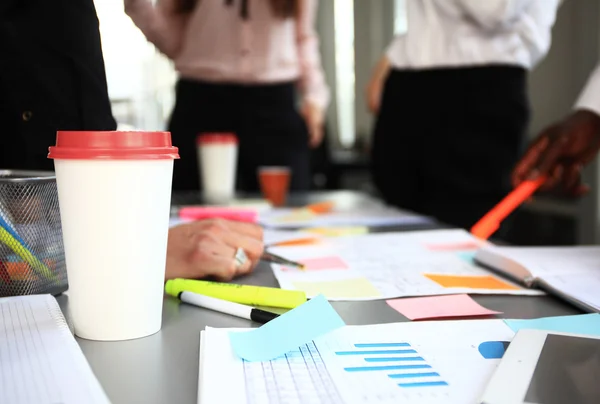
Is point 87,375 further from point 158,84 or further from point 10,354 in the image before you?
point 158,84

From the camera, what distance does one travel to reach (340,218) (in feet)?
3.83

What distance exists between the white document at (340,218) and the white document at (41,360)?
2.02 feet

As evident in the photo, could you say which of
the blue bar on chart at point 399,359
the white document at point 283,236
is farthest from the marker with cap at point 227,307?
the white document at point 283,236

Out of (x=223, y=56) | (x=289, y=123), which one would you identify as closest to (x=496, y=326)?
(x=223, y=56)

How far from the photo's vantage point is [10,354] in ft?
1.30

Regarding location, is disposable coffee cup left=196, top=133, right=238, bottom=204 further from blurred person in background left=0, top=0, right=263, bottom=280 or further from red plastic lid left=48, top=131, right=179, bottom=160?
red plastic lid left=48, top=131, right=179, bottom=160

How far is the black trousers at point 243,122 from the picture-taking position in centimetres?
151

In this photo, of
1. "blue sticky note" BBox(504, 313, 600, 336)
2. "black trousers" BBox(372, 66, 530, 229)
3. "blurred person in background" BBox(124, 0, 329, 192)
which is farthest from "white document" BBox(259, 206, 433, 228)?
"blue sticky note" BBox(504, 313, 600, 336)

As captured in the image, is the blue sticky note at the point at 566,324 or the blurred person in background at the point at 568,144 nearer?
the blue sticky note at the point at 566,324

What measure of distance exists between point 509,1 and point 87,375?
100 centimetres

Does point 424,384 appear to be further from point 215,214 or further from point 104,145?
point 215,214

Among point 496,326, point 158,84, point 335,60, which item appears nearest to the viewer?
point 496,326

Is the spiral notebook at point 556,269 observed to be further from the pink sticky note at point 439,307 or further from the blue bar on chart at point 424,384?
the blue bar on chart at point 424,384

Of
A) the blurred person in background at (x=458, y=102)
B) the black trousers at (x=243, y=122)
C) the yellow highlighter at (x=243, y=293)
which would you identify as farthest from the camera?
the black trousers at (x=243, y=122)
